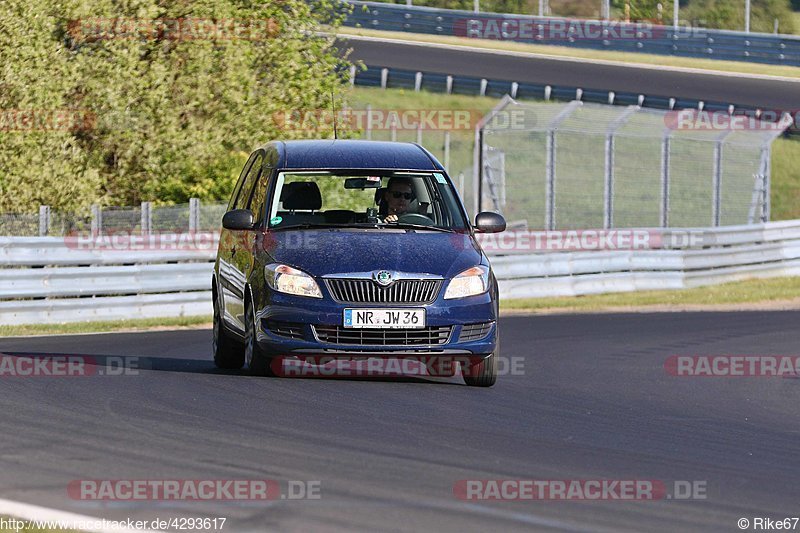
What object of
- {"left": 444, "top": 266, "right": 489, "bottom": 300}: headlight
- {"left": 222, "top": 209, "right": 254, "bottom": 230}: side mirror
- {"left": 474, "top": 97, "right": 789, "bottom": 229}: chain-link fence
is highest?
{"left": 222, "top": 209, "right": 254, "bottom": 230}: side mirror

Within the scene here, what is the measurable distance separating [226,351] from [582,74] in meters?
35.2

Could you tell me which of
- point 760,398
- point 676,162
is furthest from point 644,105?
point 760,398

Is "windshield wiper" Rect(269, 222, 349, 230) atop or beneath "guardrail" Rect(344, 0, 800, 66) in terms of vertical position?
atop

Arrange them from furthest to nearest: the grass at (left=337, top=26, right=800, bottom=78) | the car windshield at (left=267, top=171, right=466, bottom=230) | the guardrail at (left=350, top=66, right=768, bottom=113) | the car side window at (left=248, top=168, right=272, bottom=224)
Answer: the grass at (left=337, top=26, right=800, bottom=78)
the guardrail at (left=350, top=66, right=768, bottom=113)
the car side window at (left=248, top=168, right=272, bottom=224)
the car windshield at (left=267, top=171, right=466, bottom=230)

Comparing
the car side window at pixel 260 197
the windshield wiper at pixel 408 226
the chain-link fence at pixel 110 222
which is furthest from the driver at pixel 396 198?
the chain-link fence at pixel 110 222

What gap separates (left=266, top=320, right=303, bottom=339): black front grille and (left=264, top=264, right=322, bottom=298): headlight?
224mm

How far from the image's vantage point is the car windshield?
467 inches

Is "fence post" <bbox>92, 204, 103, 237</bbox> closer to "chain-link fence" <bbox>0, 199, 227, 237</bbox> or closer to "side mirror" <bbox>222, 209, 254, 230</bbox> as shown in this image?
"chain-link fence" <bbox>0, 199, 227, 237</bbox>

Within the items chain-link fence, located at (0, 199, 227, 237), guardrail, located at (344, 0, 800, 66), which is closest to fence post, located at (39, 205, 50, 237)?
chain-link fence, located at (0, 199, 227, 237)

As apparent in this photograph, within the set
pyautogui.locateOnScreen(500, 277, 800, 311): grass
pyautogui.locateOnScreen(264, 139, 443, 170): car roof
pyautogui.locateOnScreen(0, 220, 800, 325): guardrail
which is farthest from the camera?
pyautogui.locateOnScreen(500, 277, 800, 311): grass

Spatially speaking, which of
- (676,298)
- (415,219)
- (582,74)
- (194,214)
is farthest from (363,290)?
(582,74)

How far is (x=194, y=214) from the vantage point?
21312 millimetres

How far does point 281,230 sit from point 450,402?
2080 mm

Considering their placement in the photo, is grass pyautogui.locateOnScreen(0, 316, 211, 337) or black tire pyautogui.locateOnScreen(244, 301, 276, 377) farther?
grass pyautogui.locateOnScreen(0, 316, 211, 337)
